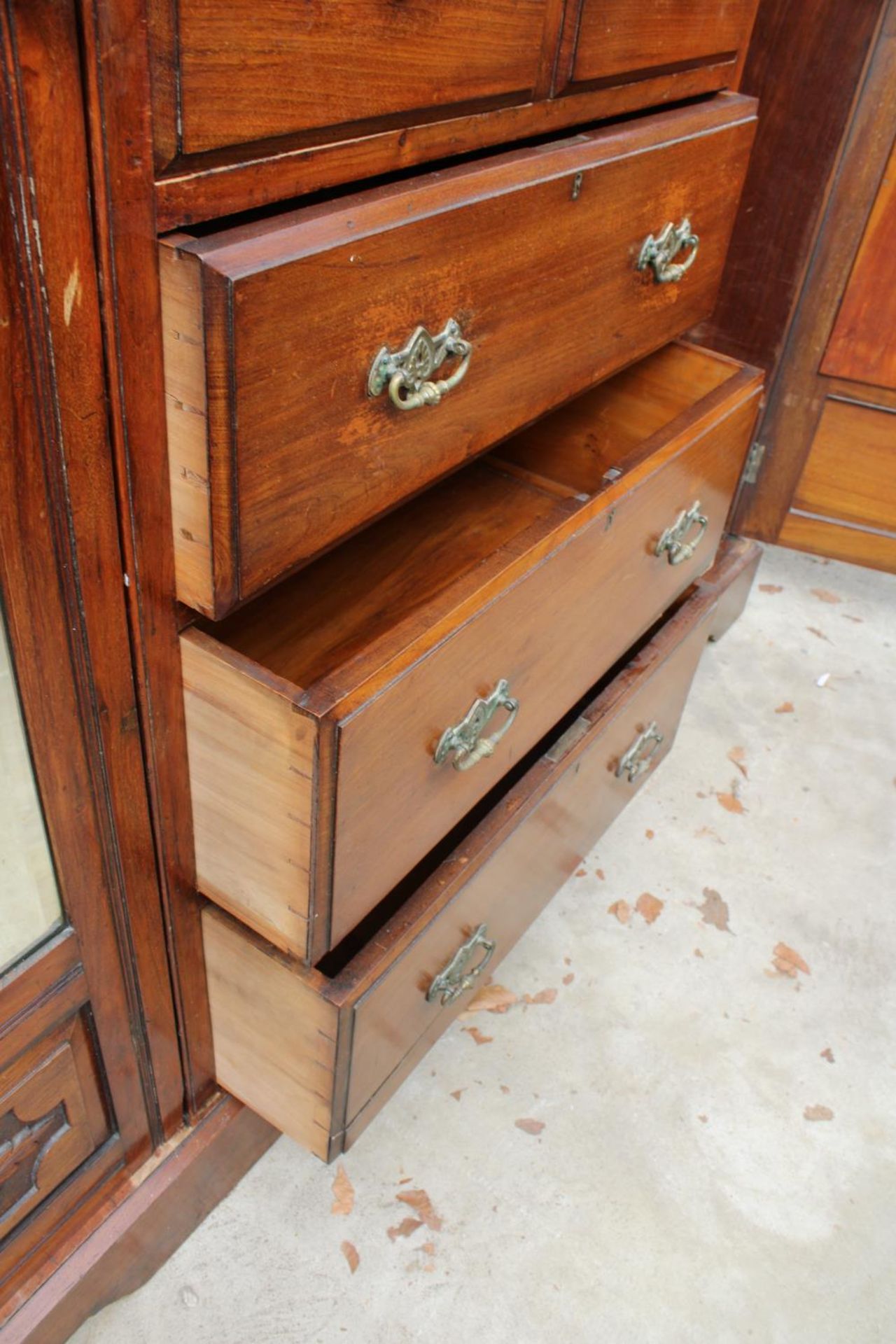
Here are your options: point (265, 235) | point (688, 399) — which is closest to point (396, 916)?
point (265, 235)

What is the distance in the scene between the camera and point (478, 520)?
105 cm

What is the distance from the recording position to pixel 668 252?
0.92 metres

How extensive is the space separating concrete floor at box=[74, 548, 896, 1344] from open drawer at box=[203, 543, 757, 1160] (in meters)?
0.12

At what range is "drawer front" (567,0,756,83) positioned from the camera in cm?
74

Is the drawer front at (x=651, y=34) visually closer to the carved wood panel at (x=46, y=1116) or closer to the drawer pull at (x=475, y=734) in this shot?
the drawer pull at (x=475, y=734)

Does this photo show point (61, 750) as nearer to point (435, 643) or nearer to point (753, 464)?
point (435, 643)

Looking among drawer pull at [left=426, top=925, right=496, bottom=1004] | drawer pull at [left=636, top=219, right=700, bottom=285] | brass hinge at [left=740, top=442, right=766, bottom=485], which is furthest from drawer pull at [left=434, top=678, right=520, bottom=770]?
brass hinge at [left=740, top=442, right=766, bottom=485]

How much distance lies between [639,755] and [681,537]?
315 millimetres

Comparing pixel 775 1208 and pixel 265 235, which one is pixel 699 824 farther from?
pixel 265 235

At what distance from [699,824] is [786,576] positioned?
27.0 inches

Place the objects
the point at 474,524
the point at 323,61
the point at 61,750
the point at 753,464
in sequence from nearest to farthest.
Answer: the point at 323,61 → the point at 61,750 → the point at 474,524 → the point at 753,464

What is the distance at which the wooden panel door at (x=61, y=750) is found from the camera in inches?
18.1

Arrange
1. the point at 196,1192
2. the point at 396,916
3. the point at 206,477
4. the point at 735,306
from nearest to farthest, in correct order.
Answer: the point at 206,477
the point at 396,916
the point at 196,1192
the point at 735,306

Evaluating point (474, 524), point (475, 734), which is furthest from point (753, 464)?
point (475, 734)
